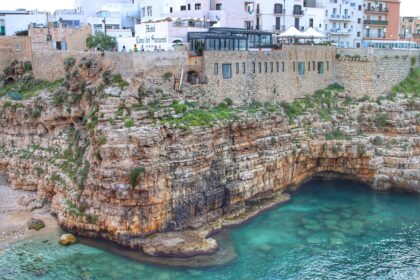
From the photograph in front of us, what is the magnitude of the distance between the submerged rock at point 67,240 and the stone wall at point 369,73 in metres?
31.2

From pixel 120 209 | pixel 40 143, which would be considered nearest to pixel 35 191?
pixel 40 143

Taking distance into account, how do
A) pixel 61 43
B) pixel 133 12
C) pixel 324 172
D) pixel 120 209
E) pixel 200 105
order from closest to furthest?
pixel 120 209 < pixel 200 105 < pixel 324 172 < pixel 61 43 < pixel 133 12

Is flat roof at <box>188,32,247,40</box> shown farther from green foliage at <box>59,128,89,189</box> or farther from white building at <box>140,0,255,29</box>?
green foliage at <box>59,128,89,189</box>

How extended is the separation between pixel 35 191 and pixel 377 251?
92.0 ft

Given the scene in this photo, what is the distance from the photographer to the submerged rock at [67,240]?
117 feet

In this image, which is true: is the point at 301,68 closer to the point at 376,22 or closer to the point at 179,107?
the point at 179,107

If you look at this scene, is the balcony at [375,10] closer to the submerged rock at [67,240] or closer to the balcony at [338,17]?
the balcony at [338,17]

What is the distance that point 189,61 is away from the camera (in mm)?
41969

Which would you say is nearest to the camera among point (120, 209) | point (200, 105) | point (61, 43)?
point (120, 209)

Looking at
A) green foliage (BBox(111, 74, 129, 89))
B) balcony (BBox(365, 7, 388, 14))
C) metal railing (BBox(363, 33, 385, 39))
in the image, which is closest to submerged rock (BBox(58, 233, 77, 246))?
green foliage (BBox(111, 74, 129, 89))

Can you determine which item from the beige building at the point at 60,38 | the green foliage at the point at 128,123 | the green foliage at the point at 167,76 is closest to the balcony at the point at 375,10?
the beige building at the point at 60,38

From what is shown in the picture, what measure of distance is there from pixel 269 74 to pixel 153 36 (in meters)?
11.4

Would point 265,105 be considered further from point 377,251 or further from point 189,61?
point 377,251

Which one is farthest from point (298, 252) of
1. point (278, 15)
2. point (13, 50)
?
point (13, 50)
